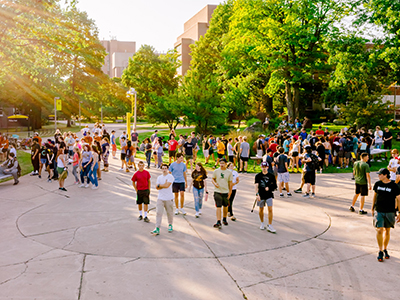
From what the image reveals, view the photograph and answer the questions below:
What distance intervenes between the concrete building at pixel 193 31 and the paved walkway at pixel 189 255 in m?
80.7

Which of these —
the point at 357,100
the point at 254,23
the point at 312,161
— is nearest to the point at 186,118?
the point at 254,23

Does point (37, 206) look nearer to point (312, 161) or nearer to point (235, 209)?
point (235, 209)

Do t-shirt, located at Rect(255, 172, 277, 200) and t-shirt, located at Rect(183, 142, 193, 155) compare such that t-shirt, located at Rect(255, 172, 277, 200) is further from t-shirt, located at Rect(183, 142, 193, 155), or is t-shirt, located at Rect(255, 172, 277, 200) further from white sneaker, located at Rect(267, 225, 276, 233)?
t-shirt, located at Rect(183, 142, 193, 155)

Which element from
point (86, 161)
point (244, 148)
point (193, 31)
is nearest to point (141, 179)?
point (86, 161)

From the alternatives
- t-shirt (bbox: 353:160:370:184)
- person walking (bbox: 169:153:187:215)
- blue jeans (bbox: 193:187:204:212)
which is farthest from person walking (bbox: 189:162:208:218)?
t-shirt (bbox: 353:160:370:184)

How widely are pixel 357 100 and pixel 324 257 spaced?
77.3 feet

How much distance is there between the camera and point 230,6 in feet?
150

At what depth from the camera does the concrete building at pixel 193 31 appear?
280 feet

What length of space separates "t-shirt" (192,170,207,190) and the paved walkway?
976mm

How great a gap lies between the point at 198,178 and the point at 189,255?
2.72 meters

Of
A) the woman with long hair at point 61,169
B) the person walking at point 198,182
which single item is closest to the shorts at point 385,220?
the person walking at point 198,182

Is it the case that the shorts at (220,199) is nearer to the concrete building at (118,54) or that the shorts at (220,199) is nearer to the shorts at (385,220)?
the shorts at (385,220)

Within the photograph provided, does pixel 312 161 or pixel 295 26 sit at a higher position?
pixel 295 26

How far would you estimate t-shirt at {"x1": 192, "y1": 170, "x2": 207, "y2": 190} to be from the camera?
945 centimetres
